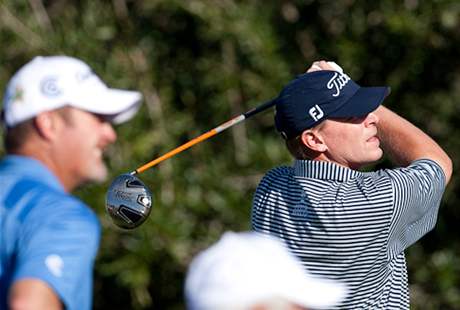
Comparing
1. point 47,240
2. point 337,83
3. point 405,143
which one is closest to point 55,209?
point 47,240

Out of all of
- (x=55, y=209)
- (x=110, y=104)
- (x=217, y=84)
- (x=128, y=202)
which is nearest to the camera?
(x=55, y=209)

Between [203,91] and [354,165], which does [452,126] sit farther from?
[354,165]

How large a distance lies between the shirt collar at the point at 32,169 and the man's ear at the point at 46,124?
9 centimetres

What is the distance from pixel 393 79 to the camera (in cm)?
827

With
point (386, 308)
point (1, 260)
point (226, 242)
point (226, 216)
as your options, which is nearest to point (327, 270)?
point (386, 308)

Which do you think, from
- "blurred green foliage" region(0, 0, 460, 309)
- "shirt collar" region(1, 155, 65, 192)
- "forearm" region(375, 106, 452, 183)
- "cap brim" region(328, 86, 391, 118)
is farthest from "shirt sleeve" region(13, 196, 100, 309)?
"blurred green foliage" region(0, 0, 460, 309)

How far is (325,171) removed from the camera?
4.19m

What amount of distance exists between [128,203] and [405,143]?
3.02 feet

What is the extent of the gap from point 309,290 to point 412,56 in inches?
218

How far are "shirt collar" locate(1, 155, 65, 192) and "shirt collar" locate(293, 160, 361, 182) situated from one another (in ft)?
2.47

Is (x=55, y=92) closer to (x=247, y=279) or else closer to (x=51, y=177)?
(x=51, y=177)

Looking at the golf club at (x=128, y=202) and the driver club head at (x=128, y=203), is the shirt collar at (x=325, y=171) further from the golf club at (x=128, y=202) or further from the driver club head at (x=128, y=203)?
the driver club head at (x=128, y=203)

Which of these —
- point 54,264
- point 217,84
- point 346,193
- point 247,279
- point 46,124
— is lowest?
point 217,84

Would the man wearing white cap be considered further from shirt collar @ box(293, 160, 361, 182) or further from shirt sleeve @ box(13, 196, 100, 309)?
shirt collar @ box(293, 160, 361, 182)
